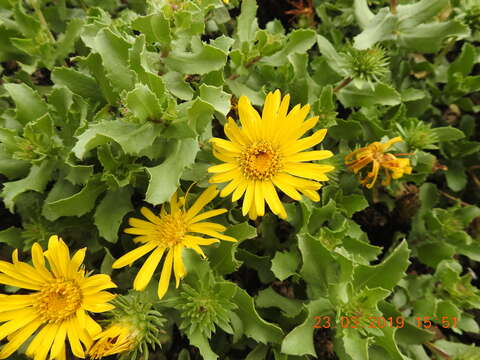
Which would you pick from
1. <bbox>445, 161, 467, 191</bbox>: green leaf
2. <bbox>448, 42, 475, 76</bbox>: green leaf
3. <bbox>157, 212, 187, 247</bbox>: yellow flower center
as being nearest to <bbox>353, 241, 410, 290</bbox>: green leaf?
<bbox>157, 212, 187, 247</bbox>: yellow flower center

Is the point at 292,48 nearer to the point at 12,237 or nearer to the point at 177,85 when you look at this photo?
the point at 177,85

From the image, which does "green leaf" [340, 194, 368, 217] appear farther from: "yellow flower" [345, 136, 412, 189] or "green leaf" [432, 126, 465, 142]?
"green leaf" [432, 126, 465, 142]

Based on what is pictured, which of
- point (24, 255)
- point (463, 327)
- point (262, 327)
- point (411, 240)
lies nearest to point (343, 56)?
point (411, 240)

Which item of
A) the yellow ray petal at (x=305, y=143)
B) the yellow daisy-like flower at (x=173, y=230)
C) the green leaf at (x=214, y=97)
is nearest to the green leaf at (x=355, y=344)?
the yellow daisy-like flower at (x=173, y=230)

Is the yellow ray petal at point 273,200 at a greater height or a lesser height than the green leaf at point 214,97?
lesser

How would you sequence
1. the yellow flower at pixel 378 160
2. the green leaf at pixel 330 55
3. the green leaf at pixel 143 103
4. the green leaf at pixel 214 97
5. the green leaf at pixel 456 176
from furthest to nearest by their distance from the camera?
1. the green leaf at pixel 456 176
2. the green leaf at pixel 330 55
3. the yellow flower at pixel 378 160
4. the green leaf at pixel 214 97
5. the green leaf at pixel 143 103

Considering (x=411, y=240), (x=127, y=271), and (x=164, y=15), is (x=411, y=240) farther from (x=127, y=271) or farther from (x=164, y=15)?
(x=164, y=15)

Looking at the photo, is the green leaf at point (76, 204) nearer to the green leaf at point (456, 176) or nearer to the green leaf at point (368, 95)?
the green leaf at point (368, 95)
